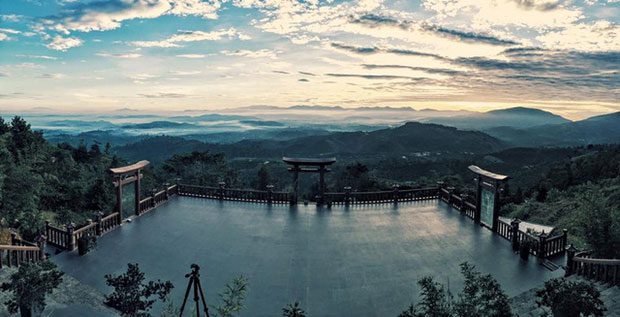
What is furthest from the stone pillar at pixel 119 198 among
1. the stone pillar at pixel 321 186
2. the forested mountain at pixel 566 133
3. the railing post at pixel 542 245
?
the forested mountain at pixel 566 133

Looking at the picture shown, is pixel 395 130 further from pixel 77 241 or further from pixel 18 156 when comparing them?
pixel 77 241

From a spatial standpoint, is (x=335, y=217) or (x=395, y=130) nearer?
(x=335, y=217)

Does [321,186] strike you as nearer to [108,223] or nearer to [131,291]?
[108,223]

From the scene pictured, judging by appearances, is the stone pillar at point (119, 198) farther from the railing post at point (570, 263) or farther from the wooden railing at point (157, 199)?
the railing post at point (570, 263)

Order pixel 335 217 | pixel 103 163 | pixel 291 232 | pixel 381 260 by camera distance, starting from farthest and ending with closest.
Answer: pixel 103 163
pixel 335 217
pixel 291 232
pixel 381 260

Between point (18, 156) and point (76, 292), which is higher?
point (18, 156)

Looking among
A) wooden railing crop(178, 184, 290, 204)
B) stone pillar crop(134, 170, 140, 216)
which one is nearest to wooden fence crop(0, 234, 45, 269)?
stone pillar crop(134, 170, 140, 216)

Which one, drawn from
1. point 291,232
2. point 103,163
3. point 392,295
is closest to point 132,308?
point 392,295
